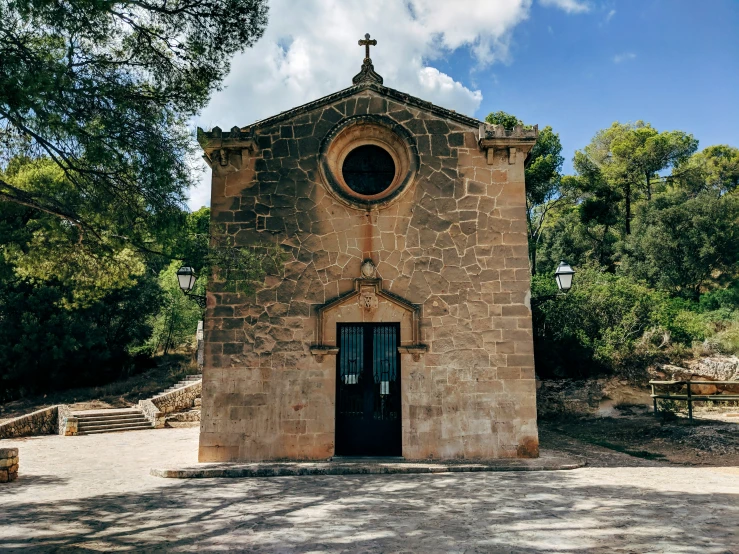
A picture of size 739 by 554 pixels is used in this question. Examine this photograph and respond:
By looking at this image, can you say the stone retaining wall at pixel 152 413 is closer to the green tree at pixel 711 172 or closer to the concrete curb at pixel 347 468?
the concrete curb at pixel 347 468

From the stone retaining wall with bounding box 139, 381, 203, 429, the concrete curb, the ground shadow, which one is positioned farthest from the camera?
the stone retaining wall with bounding box 139, 381, 203, 429

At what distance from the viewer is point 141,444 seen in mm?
13062

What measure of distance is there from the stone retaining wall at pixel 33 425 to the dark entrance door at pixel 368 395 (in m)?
11.2

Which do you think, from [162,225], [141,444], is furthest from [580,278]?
[162,225]

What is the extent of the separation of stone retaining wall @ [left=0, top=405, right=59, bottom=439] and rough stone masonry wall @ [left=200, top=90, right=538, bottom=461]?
9.59m

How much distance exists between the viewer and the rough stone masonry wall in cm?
917

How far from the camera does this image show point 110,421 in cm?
1727

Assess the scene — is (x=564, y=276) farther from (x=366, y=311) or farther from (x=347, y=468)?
(x=347, y=468)

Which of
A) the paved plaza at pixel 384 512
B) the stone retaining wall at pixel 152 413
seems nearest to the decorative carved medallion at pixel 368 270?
the paved plaza at pixel 384 512

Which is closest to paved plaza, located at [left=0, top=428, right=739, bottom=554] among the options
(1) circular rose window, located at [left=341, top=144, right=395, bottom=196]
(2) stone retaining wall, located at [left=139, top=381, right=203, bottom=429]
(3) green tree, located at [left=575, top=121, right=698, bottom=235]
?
(1) circular rose window, located at [left=341, top=144, right=395, bottom=196]

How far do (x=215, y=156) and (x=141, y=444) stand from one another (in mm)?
7534

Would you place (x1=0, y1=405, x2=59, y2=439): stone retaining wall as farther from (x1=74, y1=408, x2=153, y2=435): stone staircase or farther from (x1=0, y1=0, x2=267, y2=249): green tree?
(x1=0, y1=0, x2=267, y2=249): green tree

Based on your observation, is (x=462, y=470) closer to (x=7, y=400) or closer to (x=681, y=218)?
(x=7, y=400)

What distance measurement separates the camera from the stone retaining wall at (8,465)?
26.3 feet
